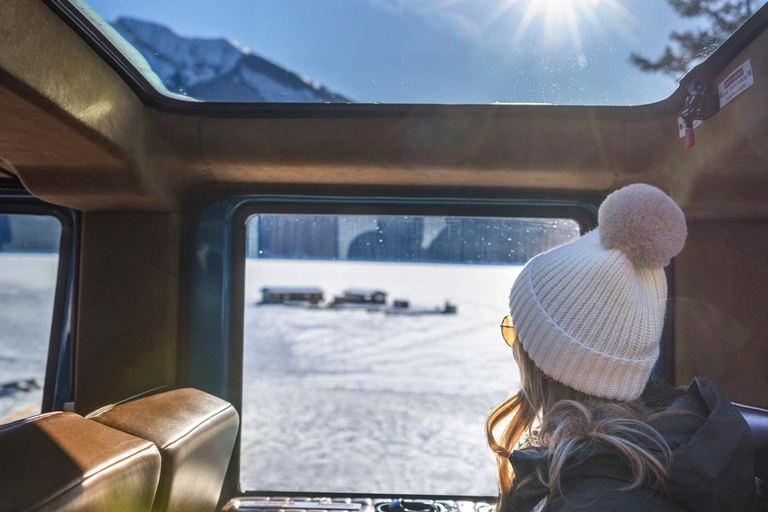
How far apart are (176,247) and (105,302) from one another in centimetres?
35

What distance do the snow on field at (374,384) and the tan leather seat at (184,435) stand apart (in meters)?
0.48

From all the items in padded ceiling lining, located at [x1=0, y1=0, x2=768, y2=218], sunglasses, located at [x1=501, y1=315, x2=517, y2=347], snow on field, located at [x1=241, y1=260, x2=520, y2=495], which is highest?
padded ceiling lining, located at [x1=0, y1=0, x2=768, y2=218]

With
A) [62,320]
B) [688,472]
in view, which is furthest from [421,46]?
[62,320]

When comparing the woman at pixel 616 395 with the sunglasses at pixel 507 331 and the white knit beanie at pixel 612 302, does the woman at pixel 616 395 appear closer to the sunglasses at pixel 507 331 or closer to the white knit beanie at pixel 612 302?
the white knit beanie at pixel 612 302

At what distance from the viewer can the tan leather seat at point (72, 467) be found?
1188 mm

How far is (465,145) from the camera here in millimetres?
2064

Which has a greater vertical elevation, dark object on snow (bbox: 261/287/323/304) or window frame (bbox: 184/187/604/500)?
window frame (bbox: 184/187/604/500)

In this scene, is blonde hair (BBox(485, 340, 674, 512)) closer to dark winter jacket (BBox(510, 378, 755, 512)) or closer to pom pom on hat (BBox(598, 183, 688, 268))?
dark winter jacket (BBox(510, 378, 755, 512))

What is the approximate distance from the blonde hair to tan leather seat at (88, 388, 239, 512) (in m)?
0.94

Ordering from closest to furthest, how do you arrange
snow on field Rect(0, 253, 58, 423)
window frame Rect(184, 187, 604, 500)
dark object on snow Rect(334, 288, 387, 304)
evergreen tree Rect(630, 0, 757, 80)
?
evergreen tree Rect(630, 0, 757, 80) < window frame Rect(184, 187, 604, 500) < snow on field Rect(0, 253, 58, 423) < dark object on snow Rect(334, 288, 387, 304)

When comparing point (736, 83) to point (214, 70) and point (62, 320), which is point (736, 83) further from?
point (62, 320)


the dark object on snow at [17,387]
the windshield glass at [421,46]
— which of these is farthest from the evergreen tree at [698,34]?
the dark object on snow at [17,387]

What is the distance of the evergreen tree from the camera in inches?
56.8

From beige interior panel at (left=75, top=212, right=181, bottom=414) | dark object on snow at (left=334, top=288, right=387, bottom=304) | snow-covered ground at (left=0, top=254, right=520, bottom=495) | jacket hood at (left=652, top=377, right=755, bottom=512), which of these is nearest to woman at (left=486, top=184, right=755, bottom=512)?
jacket hood at (left=652, top=377, right=755, bottom=512)
